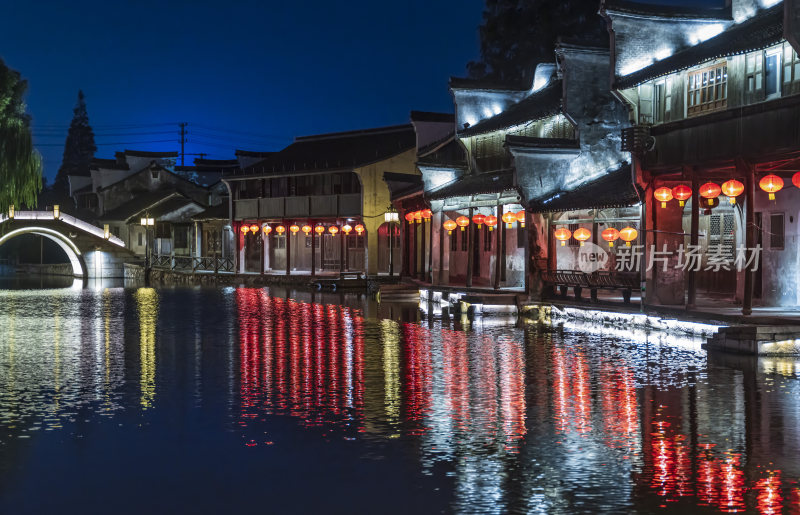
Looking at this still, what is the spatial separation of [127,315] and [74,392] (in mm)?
15871

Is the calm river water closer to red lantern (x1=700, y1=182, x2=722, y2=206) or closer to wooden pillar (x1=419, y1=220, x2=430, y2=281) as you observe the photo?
red lantern (x1=700, y1=182, x2=722, y2=206)

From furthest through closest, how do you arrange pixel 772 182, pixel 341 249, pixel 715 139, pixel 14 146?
pixel 341 249, pixel 14 146, pixel 715 139, pixel 772 182

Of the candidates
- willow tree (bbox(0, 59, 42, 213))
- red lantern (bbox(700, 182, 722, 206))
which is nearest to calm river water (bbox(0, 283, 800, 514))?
red lantern (bbox(700, 182, 722, 206))

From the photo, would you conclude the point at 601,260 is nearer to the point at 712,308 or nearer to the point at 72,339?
the point at 712,308

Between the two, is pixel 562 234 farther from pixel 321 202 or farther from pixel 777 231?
pixel 321 202

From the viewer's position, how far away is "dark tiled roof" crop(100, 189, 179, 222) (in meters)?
70.2

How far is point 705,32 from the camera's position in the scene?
24.0 m

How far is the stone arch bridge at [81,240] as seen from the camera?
192 ft

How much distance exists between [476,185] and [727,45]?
48.6ft

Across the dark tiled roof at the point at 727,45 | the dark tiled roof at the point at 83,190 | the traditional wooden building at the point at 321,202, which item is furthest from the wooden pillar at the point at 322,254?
the dark tiled roof at the point at 727,45

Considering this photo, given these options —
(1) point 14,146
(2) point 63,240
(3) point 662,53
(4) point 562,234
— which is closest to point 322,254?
(2) point 63,240

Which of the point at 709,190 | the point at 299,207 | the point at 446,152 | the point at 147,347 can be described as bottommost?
the point at 147,347

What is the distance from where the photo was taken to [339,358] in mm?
17625

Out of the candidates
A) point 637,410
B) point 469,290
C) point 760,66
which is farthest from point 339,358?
point 469,290
